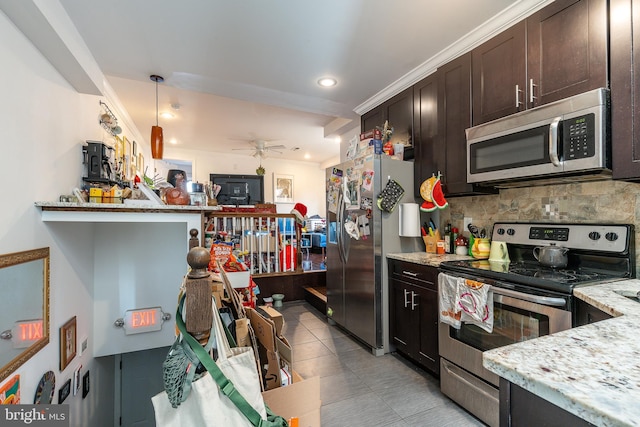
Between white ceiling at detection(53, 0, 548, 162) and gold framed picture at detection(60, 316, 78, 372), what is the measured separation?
6.45 feet

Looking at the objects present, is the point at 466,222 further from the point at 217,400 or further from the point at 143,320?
the point at 143,320

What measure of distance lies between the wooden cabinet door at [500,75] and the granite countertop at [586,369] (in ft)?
5.06

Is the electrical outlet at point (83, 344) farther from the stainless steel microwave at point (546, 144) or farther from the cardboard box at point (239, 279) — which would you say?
the stainless steel microwave at point (546, 144)

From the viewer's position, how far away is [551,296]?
1391mm

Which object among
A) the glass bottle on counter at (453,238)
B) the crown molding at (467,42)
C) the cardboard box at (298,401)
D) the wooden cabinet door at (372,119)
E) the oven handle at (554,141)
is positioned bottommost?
the cardboard box at (298,401)

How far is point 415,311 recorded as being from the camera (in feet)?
7.59

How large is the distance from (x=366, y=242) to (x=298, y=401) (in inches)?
71.4

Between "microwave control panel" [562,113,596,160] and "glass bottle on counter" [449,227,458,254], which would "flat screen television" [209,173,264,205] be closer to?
"glass bottle on counter" [449,227,458,254]

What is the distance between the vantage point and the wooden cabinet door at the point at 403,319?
7.67ft

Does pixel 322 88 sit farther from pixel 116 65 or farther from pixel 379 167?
pixel 116 65

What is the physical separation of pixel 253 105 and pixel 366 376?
11.3 feet

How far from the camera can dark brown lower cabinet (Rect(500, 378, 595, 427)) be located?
0.54m

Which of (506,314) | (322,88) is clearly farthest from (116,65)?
(506,314)

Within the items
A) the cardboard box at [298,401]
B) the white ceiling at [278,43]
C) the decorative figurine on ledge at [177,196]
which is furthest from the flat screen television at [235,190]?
the cardboard box at [298,401]
